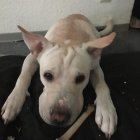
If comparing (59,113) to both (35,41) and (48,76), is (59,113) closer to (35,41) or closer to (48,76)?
(48,76)

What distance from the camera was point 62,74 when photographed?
1.34 metres

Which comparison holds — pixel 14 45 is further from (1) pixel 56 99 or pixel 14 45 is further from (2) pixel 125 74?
(1) pixel 56 99

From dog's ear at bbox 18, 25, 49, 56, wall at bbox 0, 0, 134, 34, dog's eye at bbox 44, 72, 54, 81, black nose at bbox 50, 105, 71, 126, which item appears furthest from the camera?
wall at bbox 0, 0, 134, 34

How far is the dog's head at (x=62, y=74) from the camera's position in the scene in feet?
4.18

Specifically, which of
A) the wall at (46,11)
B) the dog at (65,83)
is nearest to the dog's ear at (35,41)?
the dog at (65,83)

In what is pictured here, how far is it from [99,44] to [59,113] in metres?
0.38

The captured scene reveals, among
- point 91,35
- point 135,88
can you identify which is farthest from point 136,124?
point 91,35

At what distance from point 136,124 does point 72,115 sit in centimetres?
33

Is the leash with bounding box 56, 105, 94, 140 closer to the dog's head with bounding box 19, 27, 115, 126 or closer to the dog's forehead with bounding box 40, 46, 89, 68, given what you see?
the dog's head with bounding box 19, 27, 115, 126

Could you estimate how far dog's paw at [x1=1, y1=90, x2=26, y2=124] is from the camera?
1375 mm

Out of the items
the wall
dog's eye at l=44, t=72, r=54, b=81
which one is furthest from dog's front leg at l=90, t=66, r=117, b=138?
the wall

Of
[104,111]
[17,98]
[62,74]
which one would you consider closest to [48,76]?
[62,74]

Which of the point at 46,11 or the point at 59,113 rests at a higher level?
the point at 59,113

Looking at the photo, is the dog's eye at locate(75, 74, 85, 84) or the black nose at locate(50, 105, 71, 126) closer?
the black nose at locate(50, 105, 71, 126)
